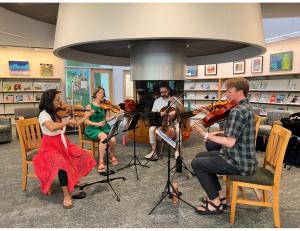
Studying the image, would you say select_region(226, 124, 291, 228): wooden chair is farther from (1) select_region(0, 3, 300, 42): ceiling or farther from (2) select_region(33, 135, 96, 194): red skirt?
(1) select_region(0, 3, 300, 42): ceiling

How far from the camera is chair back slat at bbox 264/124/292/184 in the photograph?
207 cm

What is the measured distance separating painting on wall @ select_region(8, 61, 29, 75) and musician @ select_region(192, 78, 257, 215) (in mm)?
7403

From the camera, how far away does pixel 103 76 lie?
32.8 feet

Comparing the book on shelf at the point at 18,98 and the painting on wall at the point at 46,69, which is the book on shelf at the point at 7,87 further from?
the painting on wall at the point at 46,69

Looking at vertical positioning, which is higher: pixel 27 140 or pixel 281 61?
pixel 281 61

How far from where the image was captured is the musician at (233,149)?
6.81ft

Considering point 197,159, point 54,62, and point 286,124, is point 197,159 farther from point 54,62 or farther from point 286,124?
point 54,62

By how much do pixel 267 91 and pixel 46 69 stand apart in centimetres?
698

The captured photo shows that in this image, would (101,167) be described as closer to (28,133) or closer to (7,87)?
(28,133)

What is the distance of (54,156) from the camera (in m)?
2.59

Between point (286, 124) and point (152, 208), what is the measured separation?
9.35 ft

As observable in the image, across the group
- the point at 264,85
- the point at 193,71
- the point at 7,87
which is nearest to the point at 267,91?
the point at 264,85

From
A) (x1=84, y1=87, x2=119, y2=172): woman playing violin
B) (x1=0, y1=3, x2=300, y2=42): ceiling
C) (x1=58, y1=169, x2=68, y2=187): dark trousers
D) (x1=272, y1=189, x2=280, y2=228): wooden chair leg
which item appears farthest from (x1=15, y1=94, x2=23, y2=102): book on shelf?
(x1=272, y1=189, x2=280, y2=228): wooden chair leg

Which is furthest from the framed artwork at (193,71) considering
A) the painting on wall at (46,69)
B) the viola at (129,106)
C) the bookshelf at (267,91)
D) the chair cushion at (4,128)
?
the chair cushion at (4,128)
